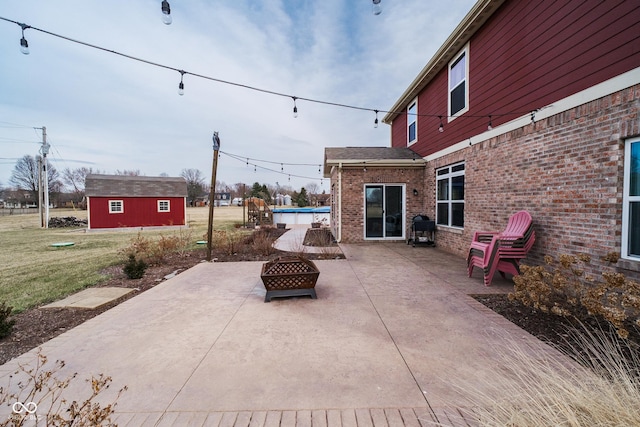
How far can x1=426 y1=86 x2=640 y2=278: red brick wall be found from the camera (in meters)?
3.44

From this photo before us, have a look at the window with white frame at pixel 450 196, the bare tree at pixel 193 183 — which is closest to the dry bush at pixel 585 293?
the window with white frame at pixel 450 196

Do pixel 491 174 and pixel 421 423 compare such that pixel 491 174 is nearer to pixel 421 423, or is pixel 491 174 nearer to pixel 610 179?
pixel 610 179

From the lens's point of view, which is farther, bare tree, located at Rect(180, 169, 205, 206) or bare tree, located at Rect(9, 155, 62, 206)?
bare tree, located at Rect(180, 169, 205, 206)

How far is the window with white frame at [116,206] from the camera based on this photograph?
1843 cm

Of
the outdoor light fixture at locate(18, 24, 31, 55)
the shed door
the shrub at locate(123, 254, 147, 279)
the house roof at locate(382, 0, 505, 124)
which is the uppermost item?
the house roof at locate(382, 0, 505, 124)

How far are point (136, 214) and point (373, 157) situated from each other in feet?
58.6

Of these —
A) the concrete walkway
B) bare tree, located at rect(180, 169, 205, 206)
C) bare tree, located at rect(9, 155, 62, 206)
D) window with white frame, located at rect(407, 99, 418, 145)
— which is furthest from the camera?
bare tree, located at rect(180, 169, 205, 206)

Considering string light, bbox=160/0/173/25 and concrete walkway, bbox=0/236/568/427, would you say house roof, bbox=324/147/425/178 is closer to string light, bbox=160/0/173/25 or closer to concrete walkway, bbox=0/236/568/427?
concrete walkway, bbox=0/236/568/427

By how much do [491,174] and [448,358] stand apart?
191 inches

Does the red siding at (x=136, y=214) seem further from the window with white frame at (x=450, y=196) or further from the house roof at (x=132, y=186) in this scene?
the window with white frame at (x=450, y=196)

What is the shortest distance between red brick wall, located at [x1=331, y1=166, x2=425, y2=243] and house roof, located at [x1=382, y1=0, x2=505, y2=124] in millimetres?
2299

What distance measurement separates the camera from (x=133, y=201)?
62.3ft

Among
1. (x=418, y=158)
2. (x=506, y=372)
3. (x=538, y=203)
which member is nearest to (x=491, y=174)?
(x=538, y=203)

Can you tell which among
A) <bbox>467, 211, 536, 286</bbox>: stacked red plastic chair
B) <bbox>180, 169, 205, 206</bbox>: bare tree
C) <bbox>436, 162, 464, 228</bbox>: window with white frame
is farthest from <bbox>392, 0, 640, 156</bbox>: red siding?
<bbox>180, 169, 205, 206</bbox>: bare tree
